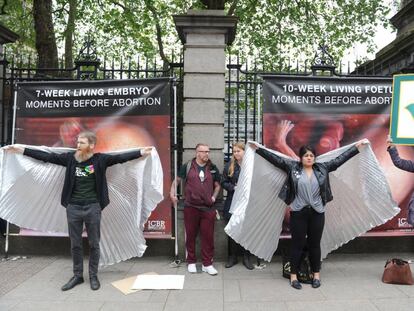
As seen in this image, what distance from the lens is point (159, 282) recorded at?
18.0 ft

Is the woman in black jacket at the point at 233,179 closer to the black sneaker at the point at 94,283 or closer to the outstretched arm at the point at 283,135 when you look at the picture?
the outstretched arm at the point at 283,135

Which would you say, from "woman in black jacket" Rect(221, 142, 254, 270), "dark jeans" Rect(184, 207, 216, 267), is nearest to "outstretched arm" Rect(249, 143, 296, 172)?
"woman in black jacket" Rect(221, 142, 254, 270)

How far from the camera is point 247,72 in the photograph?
6938 millimetres

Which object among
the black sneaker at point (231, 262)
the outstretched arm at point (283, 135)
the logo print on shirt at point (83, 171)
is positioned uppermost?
the outstretched arm at point (283, 135)

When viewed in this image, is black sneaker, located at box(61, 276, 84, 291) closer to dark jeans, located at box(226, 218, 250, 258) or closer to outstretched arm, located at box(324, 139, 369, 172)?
dark jeans, located at box(226, 218, 250, 258)

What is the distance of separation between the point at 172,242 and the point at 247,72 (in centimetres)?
296

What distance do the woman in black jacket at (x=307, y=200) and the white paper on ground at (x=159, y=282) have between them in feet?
4.74

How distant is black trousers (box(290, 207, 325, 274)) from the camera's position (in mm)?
5340

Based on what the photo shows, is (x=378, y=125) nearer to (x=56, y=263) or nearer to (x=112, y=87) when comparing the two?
(x=112, y=87)

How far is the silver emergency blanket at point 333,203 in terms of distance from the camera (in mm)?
5762

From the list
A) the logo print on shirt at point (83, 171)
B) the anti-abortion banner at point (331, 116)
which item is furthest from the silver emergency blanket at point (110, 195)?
the anti-abortion banner at point (331, 116)

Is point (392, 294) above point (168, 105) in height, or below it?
below

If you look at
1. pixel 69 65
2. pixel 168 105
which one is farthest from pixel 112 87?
pixel 69 65

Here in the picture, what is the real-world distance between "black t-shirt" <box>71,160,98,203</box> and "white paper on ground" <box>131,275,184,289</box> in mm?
1215
